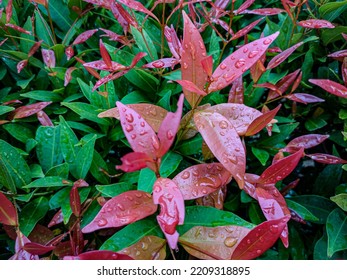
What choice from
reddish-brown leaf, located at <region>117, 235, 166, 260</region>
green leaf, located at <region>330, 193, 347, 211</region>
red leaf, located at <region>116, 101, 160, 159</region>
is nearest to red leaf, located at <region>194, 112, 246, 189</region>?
red leaf, located at <region>116, 101, 160, 159</region>

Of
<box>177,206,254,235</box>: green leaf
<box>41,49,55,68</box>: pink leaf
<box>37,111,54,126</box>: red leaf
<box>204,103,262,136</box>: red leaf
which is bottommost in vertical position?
<box>177,206,254,235</box>: green leaf

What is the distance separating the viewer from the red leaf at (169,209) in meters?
0.66

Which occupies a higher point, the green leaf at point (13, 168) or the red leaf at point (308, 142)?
A: the green leaf at point (13, 168)

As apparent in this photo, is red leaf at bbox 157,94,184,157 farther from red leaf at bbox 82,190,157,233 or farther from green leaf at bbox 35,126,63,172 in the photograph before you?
green leaf at bbox 35,126,63,172

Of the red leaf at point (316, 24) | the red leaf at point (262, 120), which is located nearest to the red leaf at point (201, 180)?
the red leaf at point (262, 120)

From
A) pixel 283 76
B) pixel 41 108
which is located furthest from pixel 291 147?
pixel 41 108

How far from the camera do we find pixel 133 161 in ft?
2.06

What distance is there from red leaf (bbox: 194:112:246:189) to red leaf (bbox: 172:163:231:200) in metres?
0.11

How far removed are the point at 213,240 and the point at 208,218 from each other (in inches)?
2.4

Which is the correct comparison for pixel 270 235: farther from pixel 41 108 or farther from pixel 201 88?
pixel 41 108

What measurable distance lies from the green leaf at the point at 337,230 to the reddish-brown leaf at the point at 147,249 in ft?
1.29

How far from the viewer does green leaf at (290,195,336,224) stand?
1.07 m

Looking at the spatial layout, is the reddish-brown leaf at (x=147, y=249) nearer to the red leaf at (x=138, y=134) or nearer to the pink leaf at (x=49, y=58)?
the red leaf at (x=138, y=134)

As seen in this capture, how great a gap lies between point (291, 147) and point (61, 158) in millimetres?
571
